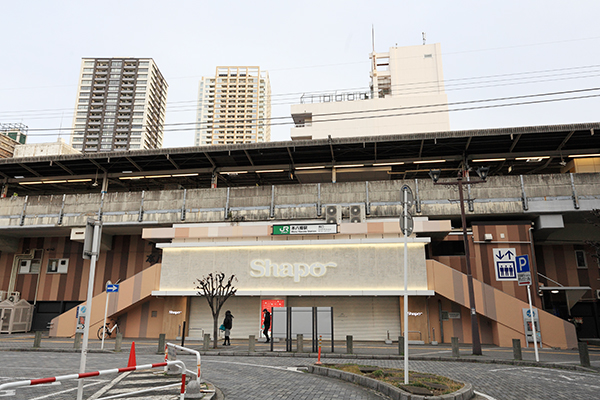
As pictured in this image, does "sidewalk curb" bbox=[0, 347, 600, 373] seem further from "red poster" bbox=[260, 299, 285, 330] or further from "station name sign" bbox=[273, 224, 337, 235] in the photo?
"station name sign" bbox=[273, 224, 337, 235]

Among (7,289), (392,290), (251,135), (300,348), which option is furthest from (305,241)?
(251,135)

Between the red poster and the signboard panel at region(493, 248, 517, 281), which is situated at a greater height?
the signboard panel at region(493, 248, 517, 281)

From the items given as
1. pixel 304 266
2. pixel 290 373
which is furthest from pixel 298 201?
pixel 290 373

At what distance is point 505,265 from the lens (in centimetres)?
2219

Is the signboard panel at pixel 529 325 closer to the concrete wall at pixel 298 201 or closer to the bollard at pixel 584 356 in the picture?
the bollard at pixel 584 356

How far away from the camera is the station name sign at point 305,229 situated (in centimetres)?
2369

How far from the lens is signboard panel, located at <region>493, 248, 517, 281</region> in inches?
861

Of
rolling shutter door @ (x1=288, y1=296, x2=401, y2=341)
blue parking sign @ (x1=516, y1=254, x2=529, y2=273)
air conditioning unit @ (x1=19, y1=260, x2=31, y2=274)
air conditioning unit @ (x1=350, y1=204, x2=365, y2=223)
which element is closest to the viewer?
blue parking sign @ (x1=516, y1=254, x2=529, y2=273)

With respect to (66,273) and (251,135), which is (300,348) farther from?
(251,135)

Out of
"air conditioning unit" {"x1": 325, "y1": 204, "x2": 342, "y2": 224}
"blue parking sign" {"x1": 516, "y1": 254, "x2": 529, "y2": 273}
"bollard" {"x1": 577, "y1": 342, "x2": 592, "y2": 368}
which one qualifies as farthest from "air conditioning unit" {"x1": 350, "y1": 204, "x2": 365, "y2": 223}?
"bollard" {"x1": 577, "y1": 342, "x2": 592, "y2": 368}

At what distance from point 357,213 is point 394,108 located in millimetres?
32607

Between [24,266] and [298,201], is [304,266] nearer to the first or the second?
[298,201]

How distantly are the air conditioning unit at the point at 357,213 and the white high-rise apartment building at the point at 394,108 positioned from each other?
98.9 feet

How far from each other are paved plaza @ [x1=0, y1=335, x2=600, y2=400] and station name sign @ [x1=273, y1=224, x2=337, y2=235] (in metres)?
A: 6.97
